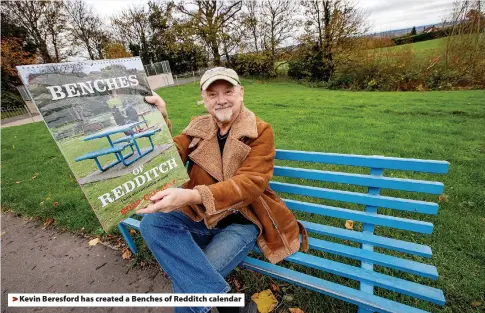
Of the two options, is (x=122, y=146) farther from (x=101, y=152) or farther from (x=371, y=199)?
(x=371, y=199)

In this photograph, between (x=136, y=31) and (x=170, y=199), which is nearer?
(x=170, y=199)

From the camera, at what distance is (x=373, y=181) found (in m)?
1.78

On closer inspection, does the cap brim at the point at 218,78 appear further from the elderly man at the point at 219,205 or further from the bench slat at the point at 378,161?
the bench slat at the point at 378,161

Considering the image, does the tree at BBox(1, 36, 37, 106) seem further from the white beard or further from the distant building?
the distant building

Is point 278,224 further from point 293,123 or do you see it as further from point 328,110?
point 328,110

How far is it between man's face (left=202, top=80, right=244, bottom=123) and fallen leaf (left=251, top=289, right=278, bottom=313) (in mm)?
1506

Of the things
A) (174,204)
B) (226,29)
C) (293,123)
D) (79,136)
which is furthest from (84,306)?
(226,29)

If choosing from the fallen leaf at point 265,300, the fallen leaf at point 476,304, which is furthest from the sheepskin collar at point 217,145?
the fallen leaf at point 476,304

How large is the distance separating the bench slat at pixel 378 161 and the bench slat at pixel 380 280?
73 cm

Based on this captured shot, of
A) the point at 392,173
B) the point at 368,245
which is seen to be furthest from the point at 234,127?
the point at 392,173

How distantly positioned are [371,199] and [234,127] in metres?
1.14

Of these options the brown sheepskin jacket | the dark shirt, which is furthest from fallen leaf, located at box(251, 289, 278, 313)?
the dark shirt

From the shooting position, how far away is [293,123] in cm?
675

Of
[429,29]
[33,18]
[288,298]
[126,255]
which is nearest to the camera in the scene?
[288,298]
